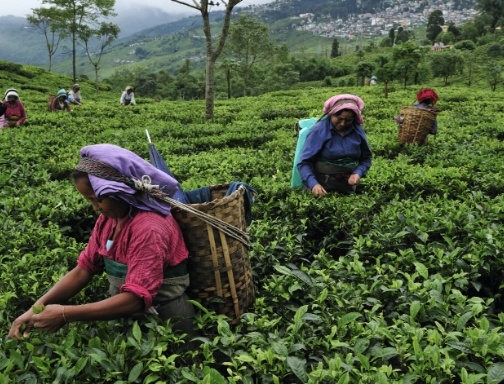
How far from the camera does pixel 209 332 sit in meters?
2.52

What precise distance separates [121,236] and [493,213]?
3191 mm

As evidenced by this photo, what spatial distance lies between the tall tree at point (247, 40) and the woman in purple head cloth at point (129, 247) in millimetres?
35211

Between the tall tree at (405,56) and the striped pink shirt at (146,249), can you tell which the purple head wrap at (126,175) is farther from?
the tall tree at (405,56)

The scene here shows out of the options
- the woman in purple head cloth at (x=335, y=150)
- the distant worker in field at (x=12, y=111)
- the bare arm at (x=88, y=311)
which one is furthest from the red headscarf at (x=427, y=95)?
the distant worker in field at (x=12, y=111)

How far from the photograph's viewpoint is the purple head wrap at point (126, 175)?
2172 mm

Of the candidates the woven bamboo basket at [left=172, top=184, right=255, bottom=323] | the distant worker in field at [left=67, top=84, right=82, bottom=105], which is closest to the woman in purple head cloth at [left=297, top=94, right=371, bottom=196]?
the woven bamboo basket at [left=172, top=184, right=255, bottom=323]

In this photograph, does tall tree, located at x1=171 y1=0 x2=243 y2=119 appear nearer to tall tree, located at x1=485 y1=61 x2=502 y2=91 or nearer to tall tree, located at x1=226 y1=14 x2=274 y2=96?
tall tree, located at x1=226 y1=14 x2=274 y2=96

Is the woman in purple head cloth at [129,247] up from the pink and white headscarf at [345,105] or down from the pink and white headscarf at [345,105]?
down

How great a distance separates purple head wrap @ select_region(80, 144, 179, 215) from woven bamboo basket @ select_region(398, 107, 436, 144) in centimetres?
586

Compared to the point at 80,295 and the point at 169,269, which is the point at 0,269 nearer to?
the point at 80,295

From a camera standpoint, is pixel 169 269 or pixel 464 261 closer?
pixel 169 269

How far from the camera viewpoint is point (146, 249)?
218cm

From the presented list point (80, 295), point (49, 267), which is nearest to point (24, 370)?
point (80, 295)

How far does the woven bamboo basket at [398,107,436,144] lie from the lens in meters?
7.18
